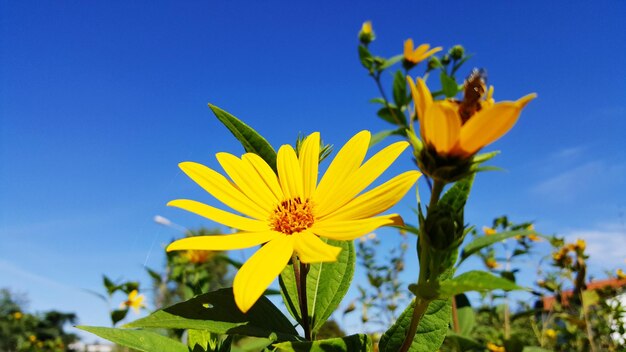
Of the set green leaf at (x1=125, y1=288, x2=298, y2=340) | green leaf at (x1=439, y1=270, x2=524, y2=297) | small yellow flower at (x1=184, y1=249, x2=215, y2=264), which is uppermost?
small yellow flower at (x1=184, y1=249, x2=215, y2=264)

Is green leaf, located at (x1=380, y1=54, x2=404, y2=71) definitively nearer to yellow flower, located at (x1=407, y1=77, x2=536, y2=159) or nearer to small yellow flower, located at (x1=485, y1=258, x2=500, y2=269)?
small yellow flower, located at (x1=485, y1=258, x2=500, y2=269)

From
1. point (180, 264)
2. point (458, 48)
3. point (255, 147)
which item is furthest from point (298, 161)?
point (458, 48)

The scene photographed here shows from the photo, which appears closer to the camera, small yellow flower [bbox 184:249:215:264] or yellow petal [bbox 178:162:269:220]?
yellow petal [bbox 178:162:269:220]

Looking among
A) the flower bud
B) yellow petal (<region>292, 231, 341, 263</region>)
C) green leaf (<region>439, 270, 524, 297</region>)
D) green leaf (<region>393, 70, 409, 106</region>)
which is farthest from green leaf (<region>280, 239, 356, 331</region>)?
the flower bud

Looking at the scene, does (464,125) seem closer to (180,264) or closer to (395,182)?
(395,182)

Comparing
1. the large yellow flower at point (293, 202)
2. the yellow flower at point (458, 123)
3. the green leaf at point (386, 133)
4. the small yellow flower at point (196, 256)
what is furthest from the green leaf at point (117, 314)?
the yellow flower at point (458, 123)

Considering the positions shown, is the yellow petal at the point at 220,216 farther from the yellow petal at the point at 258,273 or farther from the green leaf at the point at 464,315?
the green leaf at the point at 464,315

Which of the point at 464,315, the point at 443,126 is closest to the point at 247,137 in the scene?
the point at 443,126
